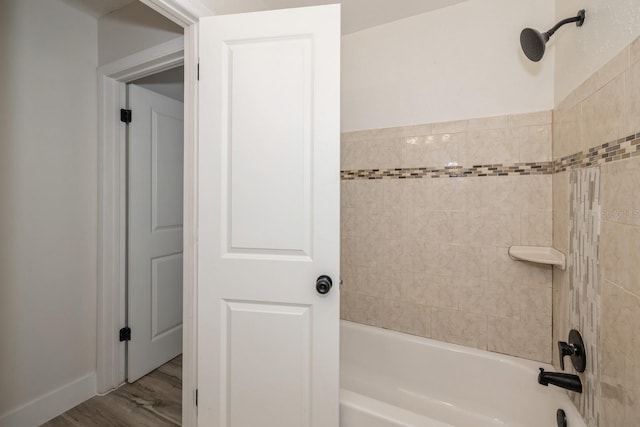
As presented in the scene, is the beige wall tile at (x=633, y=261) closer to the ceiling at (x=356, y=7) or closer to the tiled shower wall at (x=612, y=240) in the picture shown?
the tiled shower wall at (x=612, y=240)

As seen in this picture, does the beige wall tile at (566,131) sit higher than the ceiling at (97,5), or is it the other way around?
the ceiling at (97,5)

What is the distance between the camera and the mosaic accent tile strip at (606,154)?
2.41ft

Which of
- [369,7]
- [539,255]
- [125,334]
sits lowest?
[125,334]

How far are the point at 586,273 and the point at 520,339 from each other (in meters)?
0.63

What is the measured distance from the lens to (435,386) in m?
1.54

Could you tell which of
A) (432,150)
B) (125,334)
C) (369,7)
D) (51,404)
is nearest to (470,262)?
(432,150)

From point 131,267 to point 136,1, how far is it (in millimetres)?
1662

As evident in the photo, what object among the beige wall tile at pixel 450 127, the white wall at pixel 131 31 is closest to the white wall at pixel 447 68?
the beige wall tile at pixel 450 127

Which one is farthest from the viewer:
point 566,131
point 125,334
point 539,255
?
point 125,334

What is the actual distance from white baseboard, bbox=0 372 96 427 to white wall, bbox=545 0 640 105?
2.94 metres

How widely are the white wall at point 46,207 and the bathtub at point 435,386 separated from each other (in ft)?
5.59

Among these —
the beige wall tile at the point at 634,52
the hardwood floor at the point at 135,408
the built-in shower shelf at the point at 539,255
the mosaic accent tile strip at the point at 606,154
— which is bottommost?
the hardwood floor at the point at 135,408

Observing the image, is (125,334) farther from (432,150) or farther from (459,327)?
(432,150)

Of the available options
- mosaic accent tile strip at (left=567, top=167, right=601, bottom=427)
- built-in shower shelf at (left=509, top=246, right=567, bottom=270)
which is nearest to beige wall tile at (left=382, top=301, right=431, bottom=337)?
built-in shower shelf at (left=509, top=246, right=567, bottom=270)
